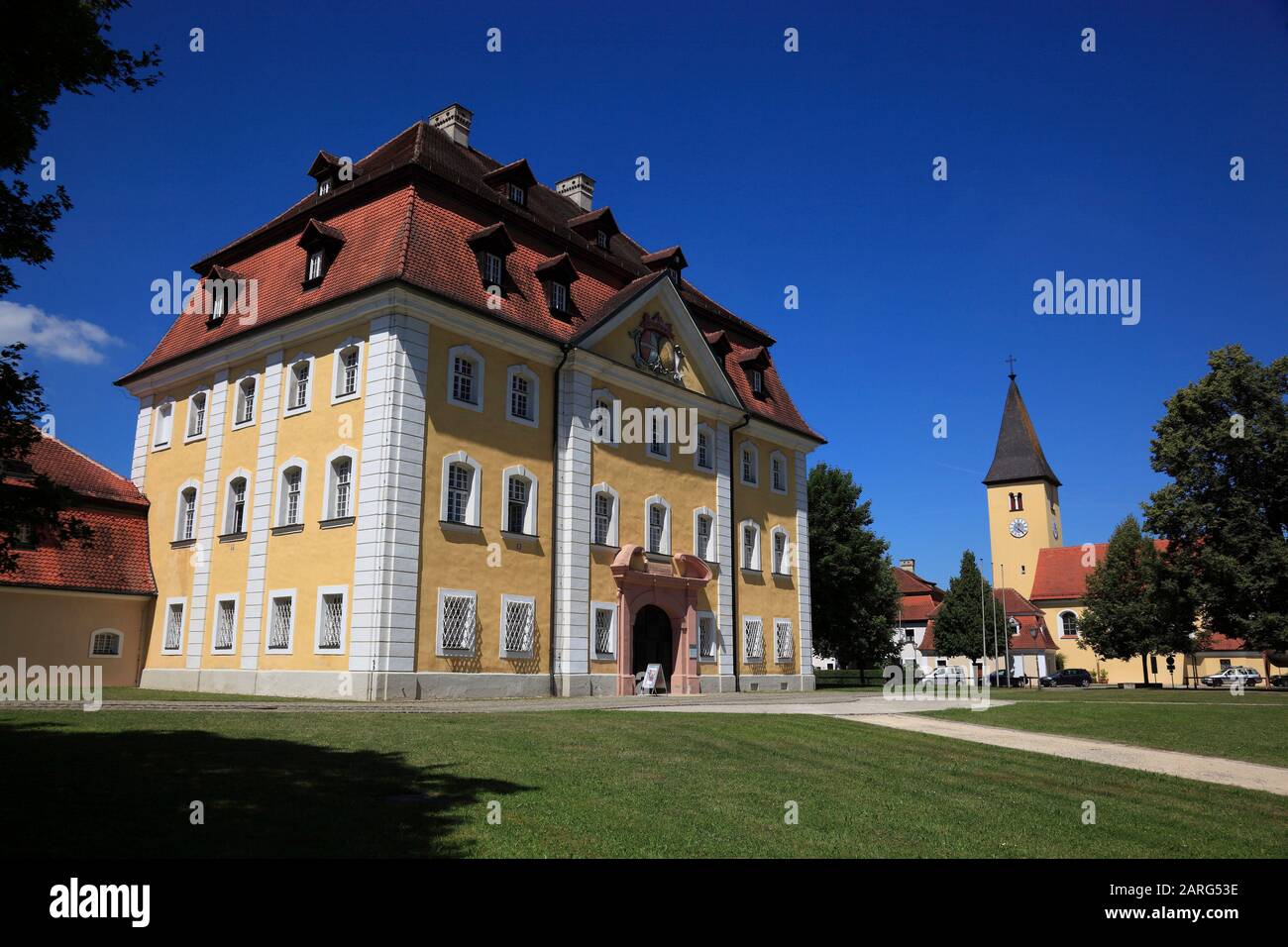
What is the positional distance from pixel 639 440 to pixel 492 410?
6234 millimetres

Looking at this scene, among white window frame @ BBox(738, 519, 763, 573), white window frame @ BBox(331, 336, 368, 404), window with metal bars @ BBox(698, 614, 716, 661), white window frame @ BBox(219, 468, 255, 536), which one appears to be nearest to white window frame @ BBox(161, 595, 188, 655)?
white window frame @ BBox(219, 468, 255, 536)

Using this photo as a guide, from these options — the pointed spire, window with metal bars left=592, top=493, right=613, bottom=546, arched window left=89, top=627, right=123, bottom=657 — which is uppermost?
the pointed spire

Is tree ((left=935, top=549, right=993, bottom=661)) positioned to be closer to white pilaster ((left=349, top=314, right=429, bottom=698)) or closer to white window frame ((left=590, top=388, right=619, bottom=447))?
white window frame ((left=590, top=388, right=619, bottom=447))

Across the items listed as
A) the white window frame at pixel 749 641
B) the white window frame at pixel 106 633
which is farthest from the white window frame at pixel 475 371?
the white window frame at pixel 749 641

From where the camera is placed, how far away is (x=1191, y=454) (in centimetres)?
4316

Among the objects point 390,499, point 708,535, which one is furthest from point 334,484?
point 708,535

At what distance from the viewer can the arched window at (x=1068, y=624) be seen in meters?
86.7

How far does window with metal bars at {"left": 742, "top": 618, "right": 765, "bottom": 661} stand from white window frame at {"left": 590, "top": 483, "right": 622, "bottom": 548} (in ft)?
25.9

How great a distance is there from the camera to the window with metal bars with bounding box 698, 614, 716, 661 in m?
32.7

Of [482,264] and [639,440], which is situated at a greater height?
[482,264]

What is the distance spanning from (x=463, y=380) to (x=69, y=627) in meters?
13.5
